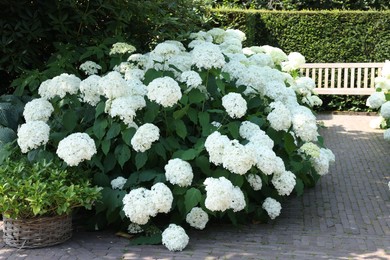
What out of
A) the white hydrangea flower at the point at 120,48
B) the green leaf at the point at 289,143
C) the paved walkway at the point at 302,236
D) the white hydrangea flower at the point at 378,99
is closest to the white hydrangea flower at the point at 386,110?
the white hydrangea flower at the point at 378,99

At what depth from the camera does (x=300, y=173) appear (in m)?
6.52

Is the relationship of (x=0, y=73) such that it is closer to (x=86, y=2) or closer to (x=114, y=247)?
(x=86, y=2)

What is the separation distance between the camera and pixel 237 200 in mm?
5383

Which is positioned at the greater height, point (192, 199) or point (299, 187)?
point (192, 199)

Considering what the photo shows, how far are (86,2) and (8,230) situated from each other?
11.0 feet

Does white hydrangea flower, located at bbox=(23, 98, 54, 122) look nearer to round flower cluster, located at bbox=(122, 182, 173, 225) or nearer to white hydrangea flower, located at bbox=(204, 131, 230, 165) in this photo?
round flower cluster, located at bbox=(122, 182, 173, 225)

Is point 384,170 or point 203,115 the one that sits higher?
point 203,115

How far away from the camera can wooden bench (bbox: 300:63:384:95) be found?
1324 cm

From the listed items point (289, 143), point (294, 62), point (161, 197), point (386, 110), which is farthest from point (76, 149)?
point (386, 110)

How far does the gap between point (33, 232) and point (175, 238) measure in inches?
47.8

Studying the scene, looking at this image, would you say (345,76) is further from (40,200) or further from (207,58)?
(40,200)

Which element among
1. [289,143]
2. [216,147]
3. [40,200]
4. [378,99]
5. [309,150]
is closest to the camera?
[40,200]

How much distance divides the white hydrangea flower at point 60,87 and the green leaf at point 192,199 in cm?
155

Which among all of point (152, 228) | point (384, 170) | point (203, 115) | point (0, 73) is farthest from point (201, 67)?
point (384, 170)
